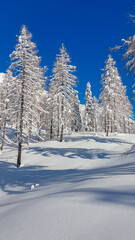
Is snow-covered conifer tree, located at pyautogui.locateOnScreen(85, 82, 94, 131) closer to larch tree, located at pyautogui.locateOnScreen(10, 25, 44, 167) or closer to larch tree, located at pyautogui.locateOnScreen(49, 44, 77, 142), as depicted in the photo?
larch tree, located at pyautogui.locateOnScreen(49, 44, 77, 142)

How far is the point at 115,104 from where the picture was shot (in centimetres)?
2677

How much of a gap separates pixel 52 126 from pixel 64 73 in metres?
11.3

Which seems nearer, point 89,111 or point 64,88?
point 64,88

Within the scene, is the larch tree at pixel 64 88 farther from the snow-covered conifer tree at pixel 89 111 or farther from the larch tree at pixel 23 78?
the snow-covered conifer tree at pixel 89 111

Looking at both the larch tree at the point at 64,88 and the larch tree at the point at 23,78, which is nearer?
the larch tree at the point at 23,78

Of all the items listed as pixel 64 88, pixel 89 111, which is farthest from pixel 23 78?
pixel 89 111

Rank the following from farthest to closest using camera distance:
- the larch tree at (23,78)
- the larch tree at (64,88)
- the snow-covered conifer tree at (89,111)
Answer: the snow-covered conifer tree at (89,111) → the larch tree at (64,88) → the larch tree at (23,78)

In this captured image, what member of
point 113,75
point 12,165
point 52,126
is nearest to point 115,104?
point 113,75

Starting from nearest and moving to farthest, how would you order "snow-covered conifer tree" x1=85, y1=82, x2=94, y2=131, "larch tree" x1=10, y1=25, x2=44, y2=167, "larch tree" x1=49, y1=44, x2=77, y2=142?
"larch tree" x1=10, y1=25, x2=44, y2=167
"larch tree" x1=49, y1=44, x2=77, y2=142
"snow-covered conifer tree" x1=85, y1=82, x2=94, y2=131

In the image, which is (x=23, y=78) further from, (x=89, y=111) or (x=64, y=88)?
(x=89, y=111)

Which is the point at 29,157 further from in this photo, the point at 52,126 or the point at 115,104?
the point at 115,104

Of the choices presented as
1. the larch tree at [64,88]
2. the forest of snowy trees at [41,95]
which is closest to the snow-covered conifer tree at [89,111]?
the forest of snowy trees at [41,95]

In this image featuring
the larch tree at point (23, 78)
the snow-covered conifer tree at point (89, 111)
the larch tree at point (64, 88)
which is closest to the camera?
the larch tree at point (23, 78)

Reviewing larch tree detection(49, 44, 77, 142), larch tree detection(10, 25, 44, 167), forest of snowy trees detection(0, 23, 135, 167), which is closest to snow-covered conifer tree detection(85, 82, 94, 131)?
forest of snowy trees detection(0, 23, 135, 167)
